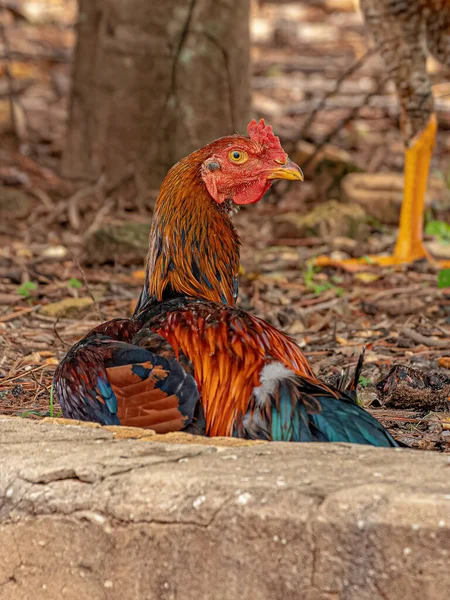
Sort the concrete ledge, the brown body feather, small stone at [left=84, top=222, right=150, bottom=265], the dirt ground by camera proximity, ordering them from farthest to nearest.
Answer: small stone at [left=84, top=222, right=150, bottom=265], the dirt ground, the brown body feather, the concrete ledge

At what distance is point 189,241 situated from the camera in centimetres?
364

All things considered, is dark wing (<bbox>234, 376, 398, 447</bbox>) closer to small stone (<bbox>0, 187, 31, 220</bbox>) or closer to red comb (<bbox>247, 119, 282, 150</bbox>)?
red comb (<bbox>247, 119, 282, 150</bbox>)

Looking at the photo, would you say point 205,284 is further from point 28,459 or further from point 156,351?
point 28,459

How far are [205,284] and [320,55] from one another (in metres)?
10.4

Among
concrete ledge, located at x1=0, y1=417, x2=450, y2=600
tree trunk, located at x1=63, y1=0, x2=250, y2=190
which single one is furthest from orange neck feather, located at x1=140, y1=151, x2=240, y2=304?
tree trunk, located at x1=63, y1=0, x2=250, y2=190

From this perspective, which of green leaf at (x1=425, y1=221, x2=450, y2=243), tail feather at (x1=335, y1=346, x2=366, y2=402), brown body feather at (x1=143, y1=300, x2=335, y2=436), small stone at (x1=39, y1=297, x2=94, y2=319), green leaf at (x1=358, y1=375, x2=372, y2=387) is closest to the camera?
brown body feather at (x1=143, y1=300, x2=335, y2=436)

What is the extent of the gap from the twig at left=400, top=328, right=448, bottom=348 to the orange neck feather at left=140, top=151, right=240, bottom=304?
5.39 feet

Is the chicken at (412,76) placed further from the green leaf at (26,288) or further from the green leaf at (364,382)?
the green leaf at (364,382)

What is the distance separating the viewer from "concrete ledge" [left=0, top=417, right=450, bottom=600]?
7.67ft

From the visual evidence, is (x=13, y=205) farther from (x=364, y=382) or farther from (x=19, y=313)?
(x=364, y=382)

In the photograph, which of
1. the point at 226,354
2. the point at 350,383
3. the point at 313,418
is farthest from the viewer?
the point at 350,383

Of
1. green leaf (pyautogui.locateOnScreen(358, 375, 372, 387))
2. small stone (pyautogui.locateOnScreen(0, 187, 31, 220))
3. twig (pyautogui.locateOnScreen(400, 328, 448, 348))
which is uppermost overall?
small stone (pyautogui.locateOnScreen(0, 187, 31, 220))

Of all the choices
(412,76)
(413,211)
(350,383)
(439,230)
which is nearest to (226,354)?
(350,383)

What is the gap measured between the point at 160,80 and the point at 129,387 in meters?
5.42
